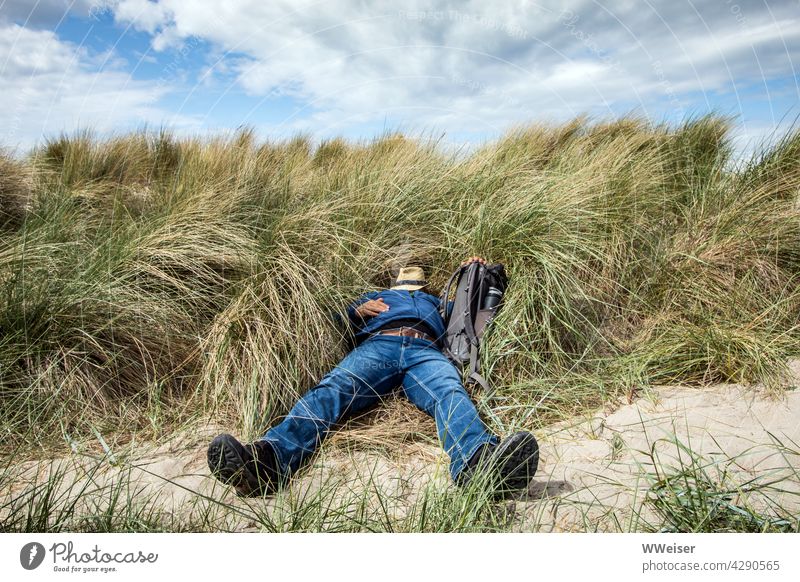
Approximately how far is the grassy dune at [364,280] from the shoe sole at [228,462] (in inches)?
20.0

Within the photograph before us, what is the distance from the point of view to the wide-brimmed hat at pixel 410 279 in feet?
11.3

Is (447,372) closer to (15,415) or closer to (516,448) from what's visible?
(516,448)

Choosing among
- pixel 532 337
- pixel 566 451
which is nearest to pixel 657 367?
pixel 532 337

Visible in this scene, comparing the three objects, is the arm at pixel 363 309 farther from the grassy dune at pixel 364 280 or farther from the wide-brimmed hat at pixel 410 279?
the wide-brimmed hat at pixel 410 279

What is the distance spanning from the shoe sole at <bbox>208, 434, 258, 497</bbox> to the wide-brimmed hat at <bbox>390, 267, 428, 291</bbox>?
1.69 metres

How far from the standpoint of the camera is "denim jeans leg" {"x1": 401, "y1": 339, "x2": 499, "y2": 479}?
225cm

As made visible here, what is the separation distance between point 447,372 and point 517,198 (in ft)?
5.66

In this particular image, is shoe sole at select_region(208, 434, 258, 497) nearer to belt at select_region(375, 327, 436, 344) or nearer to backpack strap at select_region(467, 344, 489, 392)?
belt at select_region(375, 327, 436, 344)
